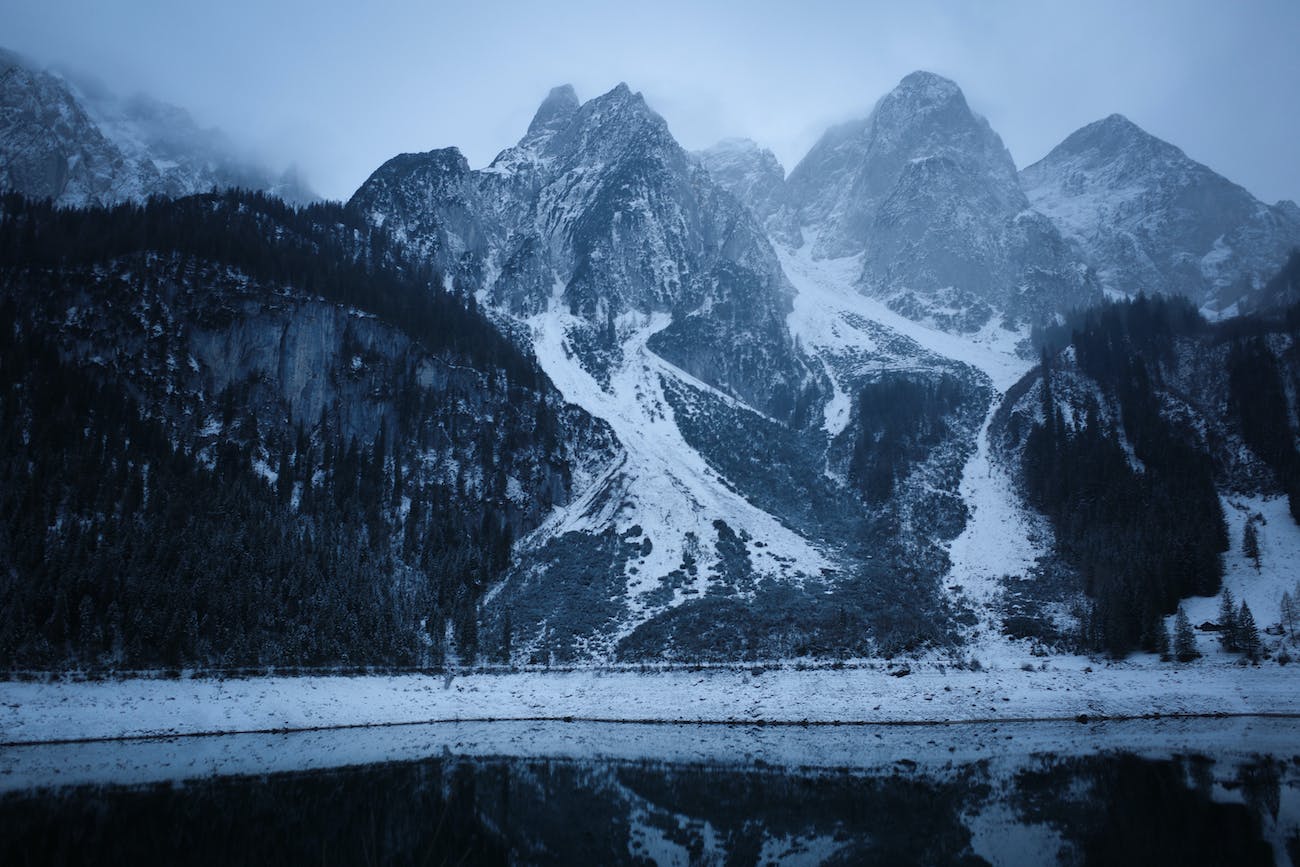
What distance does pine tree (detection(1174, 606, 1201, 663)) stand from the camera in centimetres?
6888

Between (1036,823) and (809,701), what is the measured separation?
35.9 meters

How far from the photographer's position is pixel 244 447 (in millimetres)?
102750

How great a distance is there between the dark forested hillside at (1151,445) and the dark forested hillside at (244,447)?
215 feet

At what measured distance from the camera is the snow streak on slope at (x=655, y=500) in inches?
4053

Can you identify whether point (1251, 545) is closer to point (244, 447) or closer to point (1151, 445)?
point (1151, 445)

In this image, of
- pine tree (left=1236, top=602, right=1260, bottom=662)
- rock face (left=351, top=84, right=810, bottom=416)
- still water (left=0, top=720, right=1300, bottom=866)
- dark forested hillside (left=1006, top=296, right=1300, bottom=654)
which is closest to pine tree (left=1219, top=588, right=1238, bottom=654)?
pine tree (left=1236, top=602, right=1260, bottom=662)

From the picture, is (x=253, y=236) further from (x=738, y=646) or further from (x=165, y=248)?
(x=738, y=646)

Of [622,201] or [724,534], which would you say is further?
[622,201]

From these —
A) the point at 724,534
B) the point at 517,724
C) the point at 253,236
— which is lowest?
the point at 517,724

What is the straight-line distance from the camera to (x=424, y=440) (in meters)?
116

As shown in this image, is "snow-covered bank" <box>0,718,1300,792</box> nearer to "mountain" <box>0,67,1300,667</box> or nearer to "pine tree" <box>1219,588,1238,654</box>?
"pine tree" <box>1219,588,1238,654</box>

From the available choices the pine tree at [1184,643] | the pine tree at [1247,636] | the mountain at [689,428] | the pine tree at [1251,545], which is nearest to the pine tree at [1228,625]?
the pine tree at [1247,636]

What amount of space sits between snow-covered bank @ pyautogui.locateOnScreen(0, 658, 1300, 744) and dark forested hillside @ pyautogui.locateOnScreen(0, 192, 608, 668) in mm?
6070

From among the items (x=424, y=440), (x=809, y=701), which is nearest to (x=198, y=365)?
(x=424, y=440)
